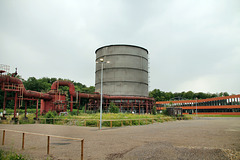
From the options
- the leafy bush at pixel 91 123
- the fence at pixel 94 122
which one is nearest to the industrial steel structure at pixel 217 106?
the fence at pixel 94 122

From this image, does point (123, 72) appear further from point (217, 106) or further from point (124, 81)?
point (217, 106)

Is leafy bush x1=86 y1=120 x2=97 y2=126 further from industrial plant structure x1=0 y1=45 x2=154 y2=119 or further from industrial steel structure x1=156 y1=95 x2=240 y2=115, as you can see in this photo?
industrial steel structure x1=156 y1=95 x2=240 y2=115

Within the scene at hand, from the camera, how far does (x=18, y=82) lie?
2489 cm

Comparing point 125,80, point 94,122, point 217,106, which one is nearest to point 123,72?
point 125,80

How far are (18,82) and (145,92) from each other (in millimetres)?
27652

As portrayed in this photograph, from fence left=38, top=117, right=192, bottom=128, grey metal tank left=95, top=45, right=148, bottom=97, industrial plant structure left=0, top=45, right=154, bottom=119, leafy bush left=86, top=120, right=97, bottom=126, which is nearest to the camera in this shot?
fence left=38, top=117, right=192, bottom=128

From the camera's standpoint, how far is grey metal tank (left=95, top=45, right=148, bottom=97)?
135ft

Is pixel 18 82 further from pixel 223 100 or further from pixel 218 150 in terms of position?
pixel 223 100

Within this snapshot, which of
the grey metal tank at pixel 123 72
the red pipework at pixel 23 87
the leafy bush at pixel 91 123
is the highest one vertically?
the grey metal tank at pixel 123 72

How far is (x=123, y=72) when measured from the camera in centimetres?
4128

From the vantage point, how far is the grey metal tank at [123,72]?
4109 centimetres

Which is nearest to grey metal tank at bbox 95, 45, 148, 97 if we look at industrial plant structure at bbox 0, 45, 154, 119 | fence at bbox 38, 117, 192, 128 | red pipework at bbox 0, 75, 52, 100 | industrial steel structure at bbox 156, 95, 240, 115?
industrial plant structure at bbox 0, 45, 154, 119

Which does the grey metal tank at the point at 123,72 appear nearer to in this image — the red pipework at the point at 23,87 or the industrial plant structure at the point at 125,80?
the industrial plant structure at the point at 125,80

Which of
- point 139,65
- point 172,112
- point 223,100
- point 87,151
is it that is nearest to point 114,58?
point 139,65
